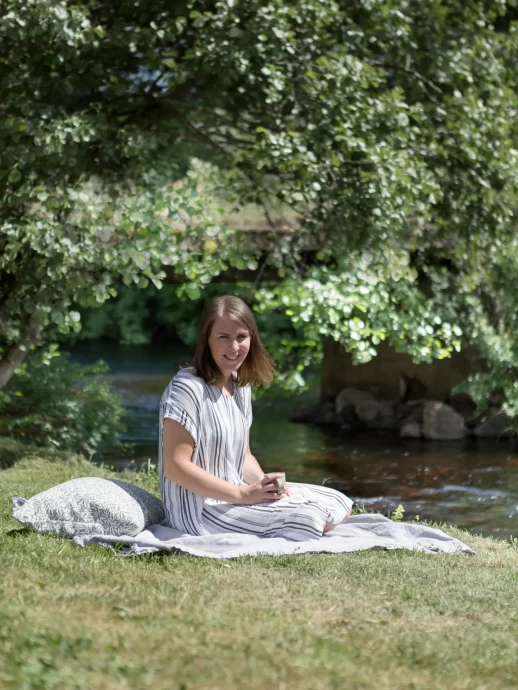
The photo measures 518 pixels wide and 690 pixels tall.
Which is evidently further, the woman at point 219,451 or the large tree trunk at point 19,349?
the large tree trunk at point 19,349

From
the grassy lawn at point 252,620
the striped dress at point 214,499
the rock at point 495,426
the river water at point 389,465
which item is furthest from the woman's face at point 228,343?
the rock at point 495,426

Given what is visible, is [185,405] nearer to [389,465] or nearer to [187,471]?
[187,471]

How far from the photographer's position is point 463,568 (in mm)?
5480

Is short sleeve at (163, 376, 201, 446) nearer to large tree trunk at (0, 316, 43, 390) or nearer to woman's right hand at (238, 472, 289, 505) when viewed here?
woman's right hand at (238, 472, 289, 505)

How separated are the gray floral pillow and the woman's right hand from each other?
1.92 feet

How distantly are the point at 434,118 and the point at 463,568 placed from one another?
654cm

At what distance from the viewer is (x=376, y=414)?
16.7 meters

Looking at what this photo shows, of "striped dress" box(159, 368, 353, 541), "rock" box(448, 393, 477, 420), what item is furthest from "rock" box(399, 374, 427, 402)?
"striped dress" box(159, 368, 353, 541)

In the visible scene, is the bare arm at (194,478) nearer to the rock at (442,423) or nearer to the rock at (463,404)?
the rock at (442,423)

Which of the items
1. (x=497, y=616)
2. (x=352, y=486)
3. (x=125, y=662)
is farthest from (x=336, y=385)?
(x=125, y=662)

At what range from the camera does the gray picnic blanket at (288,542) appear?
5.37 metres

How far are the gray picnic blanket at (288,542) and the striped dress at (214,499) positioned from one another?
73 millimetres

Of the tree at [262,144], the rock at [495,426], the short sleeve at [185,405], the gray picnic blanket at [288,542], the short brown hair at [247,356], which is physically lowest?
the rock at [495,426]

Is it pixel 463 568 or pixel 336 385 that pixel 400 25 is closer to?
pixel 463 568
